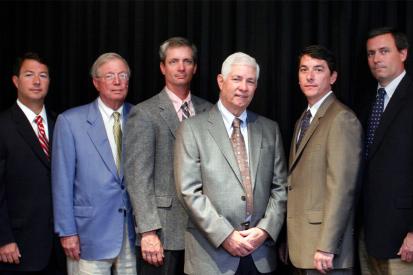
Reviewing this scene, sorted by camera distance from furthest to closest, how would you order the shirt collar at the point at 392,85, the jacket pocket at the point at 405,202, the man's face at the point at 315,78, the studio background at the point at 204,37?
the studio background at the point at 204,37
the shirt collar at the point at 392,85
the man's face at the point at 315,78
the jacket pocket at the point at 405,202

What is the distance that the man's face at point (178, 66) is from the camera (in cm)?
332

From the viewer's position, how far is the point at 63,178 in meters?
3.25

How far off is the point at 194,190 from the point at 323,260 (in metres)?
0.67

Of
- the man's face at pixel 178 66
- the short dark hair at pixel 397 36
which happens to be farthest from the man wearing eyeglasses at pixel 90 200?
the short dark hair at pixel 397 36

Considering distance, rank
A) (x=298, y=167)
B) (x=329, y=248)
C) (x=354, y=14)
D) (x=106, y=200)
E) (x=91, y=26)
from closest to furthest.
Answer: (x=329, y=248)
(x=298, y=167)
(x=106, y=200)
(x=354, y=14)
(x=91, y=26)

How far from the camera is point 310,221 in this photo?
288 centimetres

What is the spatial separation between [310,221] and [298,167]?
0.91 ft

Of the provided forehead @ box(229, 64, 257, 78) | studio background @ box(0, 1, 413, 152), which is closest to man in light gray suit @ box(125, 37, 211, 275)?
forehead @ box(229, 64, 257, 78)

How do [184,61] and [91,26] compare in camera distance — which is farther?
[91,26]

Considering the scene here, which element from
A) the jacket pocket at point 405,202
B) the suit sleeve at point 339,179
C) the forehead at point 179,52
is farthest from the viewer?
the forehead at point 179,52

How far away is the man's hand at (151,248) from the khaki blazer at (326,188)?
0.65m

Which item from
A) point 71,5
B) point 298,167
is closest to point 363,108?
point 298,167

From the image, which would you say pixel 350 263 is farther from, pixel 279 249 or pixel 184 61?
pixel 184 61

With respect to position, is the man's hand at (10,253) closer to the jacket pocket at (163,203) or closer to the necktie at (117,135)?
the necktie at (117,135)
